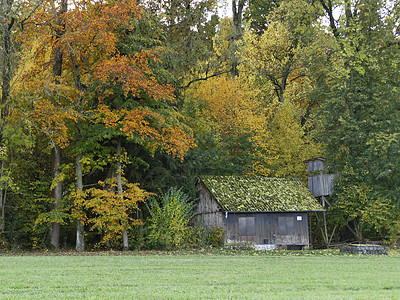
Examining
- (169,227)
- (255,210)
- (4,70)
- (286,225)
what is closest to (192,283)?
(169,227)

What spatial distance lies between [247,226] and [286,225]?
2939mm

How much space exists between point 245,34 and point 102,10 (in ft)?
65.2

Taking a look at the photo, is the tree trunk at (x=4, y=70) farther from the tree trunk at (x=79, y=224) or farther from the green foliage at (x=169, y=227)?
the green foliage at (x=169, y=227)

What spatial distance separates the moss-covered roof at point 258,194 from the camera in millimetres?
33250

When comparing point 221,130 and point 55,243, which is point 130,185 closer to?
point 55,243

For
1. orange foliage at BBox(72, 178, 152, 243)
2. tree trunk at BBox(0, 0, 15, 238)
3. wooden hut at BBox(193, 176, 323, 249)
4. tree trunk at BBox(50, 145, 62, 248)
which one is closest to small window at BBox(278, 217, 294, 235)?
wooden hut at BBox(193, 176, 323, 249)

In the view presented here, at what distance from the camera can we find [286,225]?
34.7 m

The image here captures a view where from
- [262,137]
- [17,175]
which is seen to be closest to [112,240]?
[17,175]

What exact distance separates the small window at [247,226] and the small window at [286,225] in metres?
1.95

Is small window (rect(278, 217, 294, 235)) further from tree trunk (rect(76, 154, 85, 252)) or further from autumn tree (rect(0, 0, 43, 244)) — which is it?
autumn tree (rect(0, 0, 43, 244))

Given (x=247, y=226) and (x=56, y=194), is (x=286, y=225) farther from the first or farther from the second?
(x=56, y=194)

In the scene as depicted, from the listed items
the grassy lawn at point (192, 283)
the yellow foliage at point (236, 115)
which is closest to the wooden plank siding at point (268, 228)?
the yellow foliage at point (236, 115)

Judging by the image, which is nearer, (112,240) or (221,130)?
(112,240)

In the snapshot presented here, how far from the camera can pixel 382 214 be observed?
35.6 m
